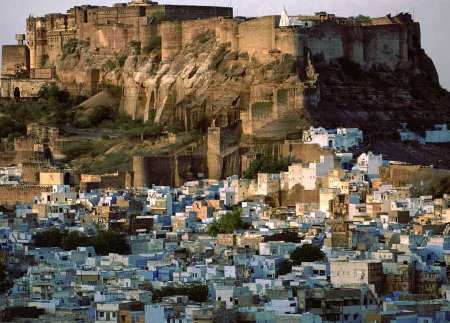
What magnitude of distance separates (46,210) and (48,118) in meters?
16.6

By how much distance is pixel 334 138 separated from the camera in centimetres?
7112

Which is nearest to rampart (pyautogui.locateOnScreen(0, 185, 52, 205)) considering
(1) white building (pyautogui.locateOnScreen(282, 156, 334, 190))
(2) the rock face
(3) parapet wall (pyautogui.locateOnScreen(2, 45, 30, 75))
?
(2) the rock face

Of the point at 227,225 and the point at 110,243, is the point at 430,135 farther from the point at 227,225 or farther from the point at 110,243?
the point at 110,243

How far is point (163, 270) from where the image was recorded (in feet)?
176

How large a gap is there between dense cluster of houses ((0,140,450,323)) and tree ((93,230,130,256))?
30 cm


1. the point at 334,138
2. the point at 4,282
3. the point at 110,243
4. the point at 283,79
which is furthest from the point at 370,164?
the point at 4,282

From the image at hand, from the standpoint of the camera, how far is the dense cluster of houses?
4684 centimetres

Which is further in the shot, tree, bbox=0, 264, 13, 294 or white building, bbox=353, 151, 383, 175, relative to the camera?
white building, bbox=353, 151, 383, 175

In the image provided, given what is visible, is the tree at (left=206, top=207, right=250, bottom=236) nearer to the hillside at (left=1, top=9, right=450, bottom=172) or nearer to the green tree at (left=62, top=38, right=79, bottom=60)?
the hillside at (left=1, top=9, right=450, bottom=172)

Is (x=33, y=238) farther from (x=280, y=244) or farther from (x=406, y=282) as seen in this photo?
(x=406, y=282)

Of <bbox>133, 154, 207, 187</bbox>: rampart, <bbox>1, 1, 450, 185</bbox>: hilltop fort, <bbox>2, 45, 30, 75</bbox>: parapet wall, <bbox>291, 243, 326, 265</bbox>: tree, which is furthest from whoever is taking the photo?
<bbox>2, 45, 30, 75</bbox>: parapet wall

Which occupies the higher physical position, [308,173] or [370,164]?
[370,164]

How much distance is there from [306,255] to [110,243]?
26.0 feet

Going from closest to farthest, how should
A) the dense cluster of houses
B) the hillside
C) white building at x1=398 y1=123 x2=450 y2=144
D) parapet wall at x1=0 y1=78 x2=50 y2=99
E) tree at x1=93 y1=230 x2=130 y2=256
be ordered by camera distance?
the dense cluster of houses → tree at x1=93 y1=230 x2=130 y2=256 → the hillside → white building at x1=398 y1=123 x2=450 y2=144 → parapet wall at x1=0 y1=78 x2=50 y2=99
